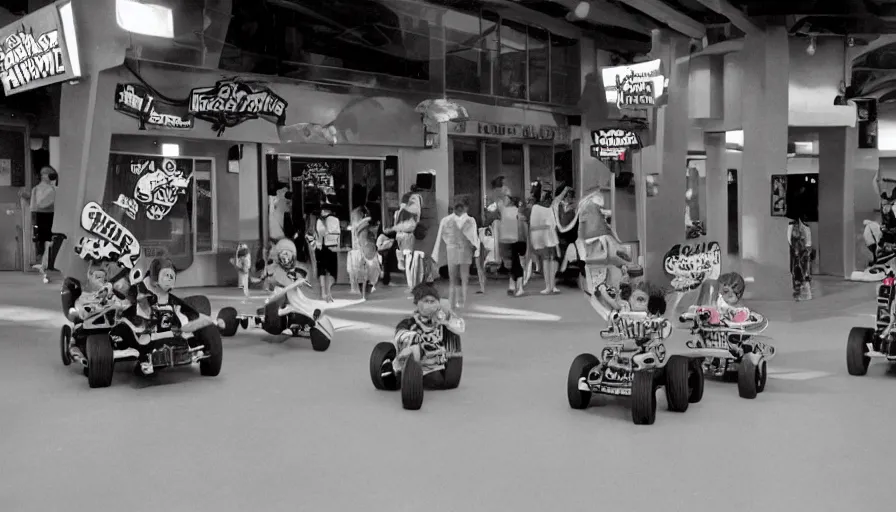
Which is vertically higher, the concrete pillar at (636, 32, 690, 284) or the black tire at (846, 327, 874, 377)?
the concrete pillar at (636, 32, 690, 284)

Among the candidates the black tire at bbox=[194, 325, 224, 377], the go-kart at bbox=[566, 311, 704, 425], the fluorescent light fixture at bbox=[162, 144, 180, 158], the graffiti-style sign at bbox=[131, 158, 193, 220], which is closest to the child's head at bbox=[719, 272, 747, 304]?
the go-kart at bbox=[566, 311, 704, 425]

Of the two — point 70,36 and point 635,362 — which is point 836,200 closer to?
point 635,362

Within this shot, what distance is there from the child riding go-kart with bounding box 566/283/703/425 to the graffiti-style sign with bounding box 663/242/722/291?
1.15m

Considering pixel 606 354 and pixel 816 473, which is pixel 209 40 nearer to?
pixel 606 354

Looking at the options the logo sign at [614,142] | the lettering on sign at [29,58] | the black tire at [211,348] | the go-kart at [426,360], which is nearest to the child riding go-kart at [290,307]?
the black tire at [211,348]

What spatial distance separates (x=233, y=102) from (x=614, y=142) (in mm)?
6388

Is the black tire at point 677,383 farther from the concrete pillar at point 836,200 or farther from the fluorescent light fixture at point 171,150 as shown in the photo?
the concrete pillar at point 836,200

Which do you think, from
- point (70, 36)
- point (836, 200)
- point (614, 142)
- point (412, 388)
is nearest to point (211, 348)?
point (412, 388)

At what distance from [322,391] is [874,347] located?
508 cm

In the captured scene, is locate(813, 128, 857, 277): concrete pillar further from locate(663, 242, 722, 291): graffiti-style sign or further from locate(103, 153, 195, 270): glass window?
locate(103, 153, 195, 270): glass window

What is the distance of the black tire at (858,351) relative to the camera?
9070 mm

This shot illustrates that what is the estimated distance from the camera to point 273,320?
1147 cm

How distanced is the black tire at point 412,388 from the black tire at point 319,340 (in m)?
3.37

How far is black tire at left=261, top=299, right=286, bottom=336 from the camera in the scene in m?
11.4
